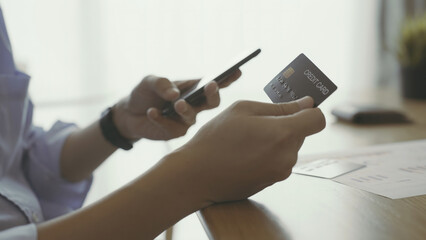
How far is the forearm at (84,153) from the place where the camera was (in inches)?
32.8

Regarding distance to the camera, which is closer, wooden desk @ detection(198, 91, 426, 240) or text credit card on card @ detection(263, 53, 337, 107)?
wooden desk @ detection(198, 91, 426, 240)

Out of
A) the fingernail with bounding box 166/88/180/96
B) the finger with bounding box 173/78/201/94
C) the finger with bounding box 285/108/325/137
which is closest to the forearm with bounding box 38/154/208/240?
the finger with bounding box 285/108/325/137

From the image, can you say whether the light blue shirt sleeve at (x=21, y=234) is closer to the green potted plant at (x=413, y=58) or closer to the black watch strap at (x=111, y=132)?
the black watch strap at (x=111, y=132)

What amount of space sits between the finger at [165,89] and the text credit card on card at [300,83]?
6.4 inches

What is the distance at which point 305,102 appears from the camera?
1.59ft

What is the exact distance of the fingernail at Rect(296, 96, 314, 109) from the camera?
1.58 ft


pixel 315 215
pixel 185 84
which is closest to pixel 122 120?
pixel 185 84

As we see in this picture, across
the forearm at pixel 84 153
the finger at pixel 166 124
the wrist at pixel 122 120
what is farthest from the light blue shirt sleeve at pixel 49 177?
the finger at pixel 166 124

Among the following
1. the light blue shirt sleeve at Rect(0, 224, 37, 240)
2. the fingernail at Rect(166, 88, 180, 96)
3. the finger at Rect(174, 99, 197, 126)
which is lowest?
the light blue shirt sleeve at Rect(0, 224, 37, 240)

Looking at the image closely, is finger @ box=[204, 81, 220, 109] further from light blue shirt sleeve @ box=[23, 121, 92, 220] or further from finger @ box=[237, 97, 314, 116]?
light blue shirt sleeve @ box=[23, 121, 92, 220]

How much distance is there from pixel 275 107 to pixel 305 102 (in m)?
0.04

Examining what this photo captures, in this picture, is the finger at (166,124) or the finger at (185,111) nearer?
the finger at (185,111)

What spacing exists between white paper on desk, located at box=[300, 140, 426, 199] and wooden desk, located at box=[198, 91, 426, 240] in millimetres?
19

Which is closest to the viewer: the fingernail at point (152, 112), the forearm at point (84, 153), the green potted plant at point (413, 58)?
the fingernail at point (152, 112)
